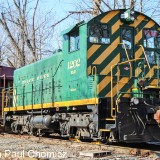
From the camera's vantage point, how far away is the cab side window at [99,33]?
1055 centimetres

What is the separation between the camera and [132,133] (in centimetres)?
913

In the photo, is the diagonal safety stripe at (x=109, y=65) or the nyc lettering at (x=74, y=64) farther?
the nyc lettering at (x=74, y=64)

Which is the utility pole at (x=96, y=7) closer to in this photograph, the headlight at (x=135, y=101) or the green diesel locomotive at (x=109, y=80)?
the green diesel locomotive at (x=109, y=80)

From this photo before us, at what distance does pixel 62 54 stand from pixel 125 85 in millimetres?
3016

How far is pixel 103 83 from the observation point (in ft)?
33.1

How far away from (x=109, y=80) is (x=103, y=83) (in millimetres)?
236

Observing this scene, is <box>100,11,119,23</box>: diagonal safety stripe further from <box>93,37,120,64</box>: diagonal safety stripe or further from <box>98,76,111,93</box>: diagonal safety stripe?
<box>98,76,111,93</box>: diagonal safety stripe

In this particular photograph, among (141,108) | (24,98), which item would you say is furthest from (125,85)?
(24,98)

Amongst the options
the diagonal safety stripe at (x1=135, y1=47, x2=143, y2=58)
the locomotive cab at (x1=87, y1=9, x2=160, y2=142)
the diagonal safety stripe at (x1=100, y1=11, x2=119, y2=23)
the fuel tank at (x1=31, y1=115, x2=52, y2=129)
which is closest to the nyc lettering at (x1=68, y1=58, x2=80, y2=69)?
the locomotive cab at (x1=87, y1=9, x2=160, y2=142)

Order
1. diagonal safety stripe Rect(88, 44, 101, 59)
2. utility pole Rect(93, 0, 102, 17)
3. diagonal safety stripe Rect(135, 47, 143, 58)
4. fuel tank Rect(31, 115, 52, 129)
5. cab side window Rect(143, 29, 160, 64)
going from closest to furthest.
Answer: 1. diagonal safety stripe Rect(88, 44, 101, 59)
2. diagonal safety stripe Rect(135, 47, 143, 58)
3. cab side window Rect(143, 29, 160, 64)
4. fuel tank Rect(31, 115, 52, 129)
5. utility pole Rect(93, 0, 102, 17)

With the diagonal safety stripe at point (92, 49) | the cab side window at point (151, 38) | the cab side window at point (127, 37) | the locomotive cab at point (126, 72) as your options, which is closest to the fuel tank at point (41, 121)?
the locomotive cab at point (126, 72)

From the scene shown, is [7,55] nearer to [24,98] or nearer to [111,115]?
[24,98]

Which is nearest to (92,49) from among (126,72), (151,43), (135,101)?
(126,72)

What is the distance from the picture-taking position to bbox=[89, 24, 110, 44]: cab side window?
10555 mm
